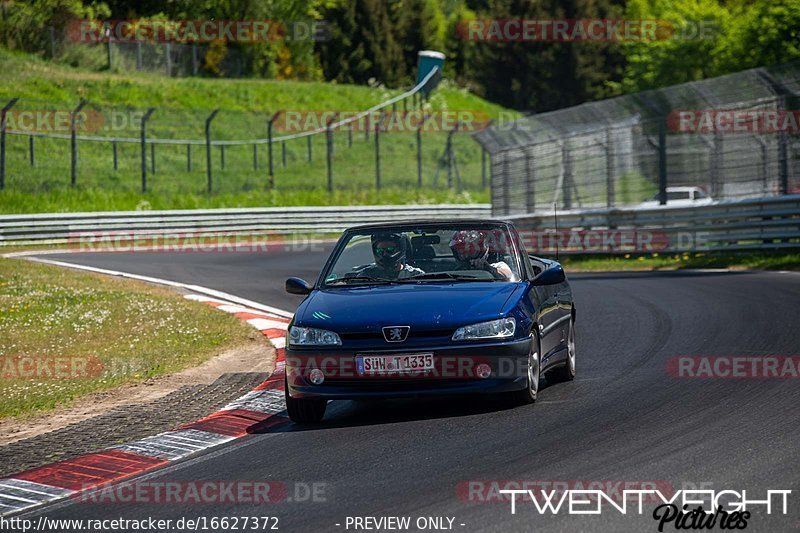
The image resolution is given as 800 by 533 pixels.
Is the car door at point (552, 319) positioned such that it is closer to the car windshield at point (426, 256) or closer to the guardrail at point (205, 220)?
the car windshield at point (426, 256)

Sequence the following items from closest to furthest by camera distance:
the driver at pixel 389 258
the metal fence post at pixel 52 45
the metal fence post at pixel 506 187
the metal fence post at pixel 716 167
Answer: the driver at pixel 389 258, the metal fence post at pixel 716 167, the metal fence post at pixel 506 187, the metal fence post at pixel 52 45

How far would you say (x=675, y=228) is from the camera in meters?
24.3

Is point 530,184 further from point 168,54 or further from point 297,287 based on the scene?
point 168,54

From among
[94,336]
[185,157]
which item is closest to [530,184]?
[94,336]

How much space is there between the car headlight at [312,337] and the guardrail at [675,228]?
14.9 m

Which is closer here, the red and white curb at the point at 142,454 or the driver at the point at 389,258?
the red and white curb at the point at 142,454

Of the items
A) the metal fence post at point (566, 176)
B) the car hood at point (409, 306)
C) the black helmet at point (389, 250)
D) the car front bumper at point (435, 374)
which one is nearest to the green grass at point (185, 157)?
the metal fence post at point (566, 176)

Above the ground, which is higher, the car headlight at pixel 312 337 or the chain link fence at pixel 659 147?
the chain link fence at pixel 659 147

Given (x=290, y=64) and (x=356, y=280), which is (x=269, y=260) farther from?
(x=290, y=64)

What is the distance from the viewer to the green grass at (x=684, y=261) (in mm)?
21719

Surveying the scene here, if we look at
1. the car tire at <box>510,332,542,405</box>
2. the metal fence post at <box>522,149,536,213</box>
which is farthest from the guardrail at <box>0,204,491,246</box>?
the car tire at <box>510,332,542,405</box>

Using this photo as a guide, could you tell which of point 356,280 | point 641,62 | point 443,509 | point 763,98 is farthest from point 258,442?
point 641,62

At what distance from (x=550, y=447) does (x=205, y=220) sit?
99.4 feet

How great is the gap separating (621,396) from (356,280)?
2114 mm
